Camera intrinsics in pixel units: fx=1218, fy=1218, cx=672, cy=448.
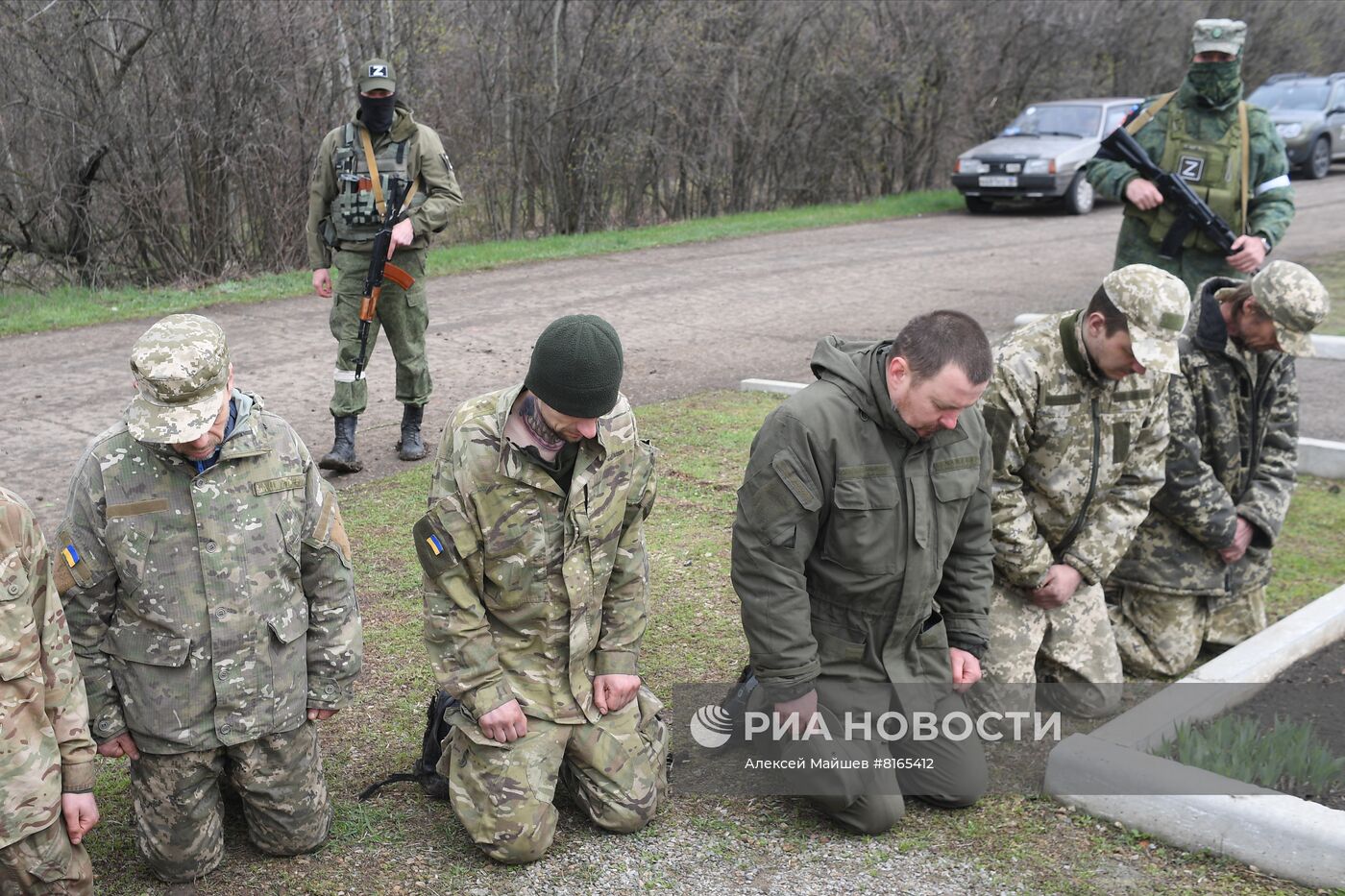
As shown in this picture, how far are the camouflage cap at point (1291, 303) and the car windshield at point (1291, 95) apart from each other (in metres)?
22.4

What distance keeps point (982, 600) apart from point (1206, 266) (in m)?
3.52

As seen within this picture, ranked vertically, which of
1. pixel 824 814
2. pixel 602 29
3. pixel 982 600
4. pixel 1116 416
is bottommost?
pixel 824 814

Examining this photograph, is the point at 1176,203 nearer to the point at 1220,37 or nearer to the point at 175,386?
the point at 1220,37

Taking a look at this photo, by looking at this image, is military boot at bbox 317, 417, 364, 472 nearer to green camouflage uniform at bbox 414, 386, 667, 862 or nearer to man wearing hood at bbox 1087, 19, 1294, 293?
green camouflage uniform at bbox 414, 386, 667, 862

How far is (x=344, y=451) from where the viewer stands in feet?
21.7

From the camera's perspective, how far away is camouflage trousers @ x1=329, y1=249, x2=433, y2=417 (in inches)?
259

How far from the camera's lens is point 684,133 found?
17109 mm

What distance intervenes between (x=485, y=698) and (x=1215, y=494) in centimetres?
292

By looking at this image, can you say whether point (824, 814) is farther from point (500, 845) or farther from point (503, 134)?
point (503, 134)

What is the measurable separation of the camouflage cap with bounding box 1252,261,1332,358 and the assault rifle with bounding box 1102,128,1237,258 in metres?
1.96

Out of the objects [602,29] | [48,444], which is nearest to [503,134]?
[602,29]

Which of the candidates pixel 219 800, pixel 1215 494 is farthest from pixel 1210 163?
pixel 219 800

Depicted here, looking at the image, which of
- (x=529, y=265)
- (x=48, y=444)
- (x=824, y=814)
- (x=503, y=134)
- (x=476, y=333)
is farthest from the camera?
(x=503, y=134)

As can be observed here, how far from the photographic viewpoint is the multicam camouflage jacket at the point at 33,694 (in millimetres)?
2834
